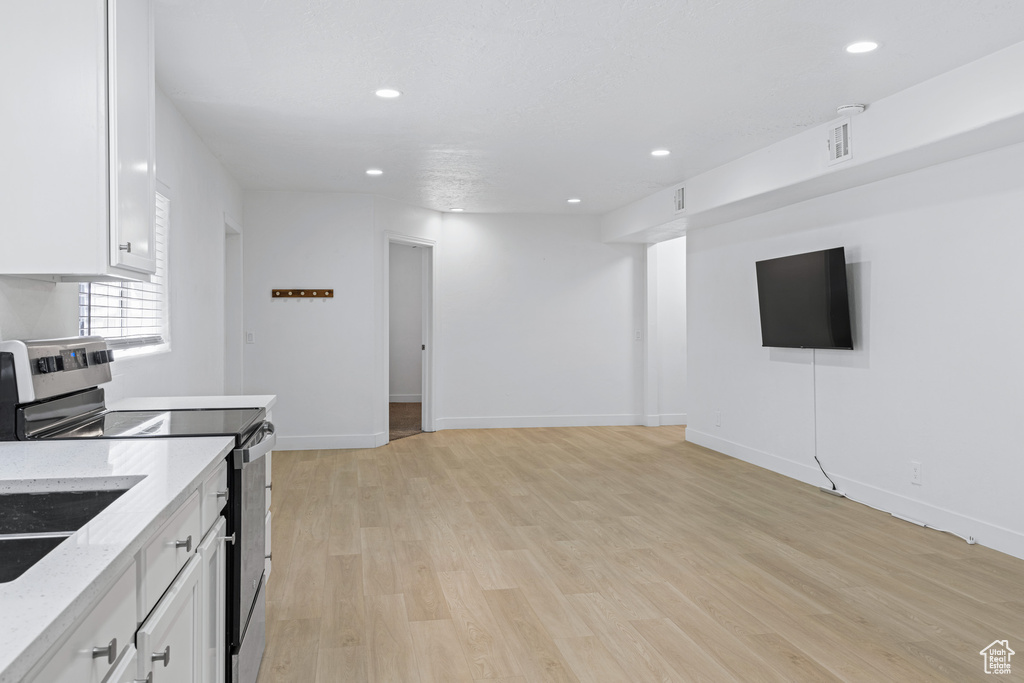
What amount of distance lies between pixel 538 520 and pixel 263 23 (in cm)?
308

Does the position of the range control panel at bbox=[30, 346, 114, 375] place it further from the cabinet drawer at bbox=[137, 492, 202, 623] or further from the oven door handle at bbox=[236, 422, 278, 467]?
the cabinet drawer at bbox=[137, 492, 202, 623]

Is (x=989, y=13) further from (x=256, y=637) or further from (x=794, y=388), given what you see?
(x=256, y=637)

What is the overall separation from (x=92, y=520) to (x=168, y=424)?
3.88ft

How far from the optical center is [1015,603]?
3.03 meters

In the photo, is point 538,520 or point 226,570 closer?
point 226,570

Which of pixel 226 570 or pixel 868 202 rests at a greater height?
pixel 868 202

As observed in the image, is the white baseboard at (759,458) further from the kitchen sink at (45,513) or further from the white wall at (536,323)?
the kitchen sink at (45,513)

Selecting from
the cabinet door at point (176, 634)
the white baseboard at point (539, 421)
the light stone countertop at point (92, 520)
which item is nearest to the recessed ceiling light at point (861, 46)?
the light stone countertop at point (92, 520)

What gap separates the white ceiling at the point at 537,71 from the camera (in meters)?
2.90

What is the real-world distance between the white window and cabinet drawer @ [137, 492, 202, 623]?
5.26ft

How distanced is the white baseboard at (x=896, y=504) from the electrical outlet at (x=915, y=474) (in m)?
0.12

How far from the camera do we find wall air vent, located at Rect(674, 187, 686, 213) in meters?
6.19

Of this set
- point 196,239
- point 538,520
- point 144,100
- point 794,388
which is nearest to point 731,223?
point 794,388

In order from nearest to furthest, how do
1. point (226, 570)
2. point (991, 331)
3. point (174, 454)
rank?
point (174, 454)
point (226, 570)
point (991, 331)
